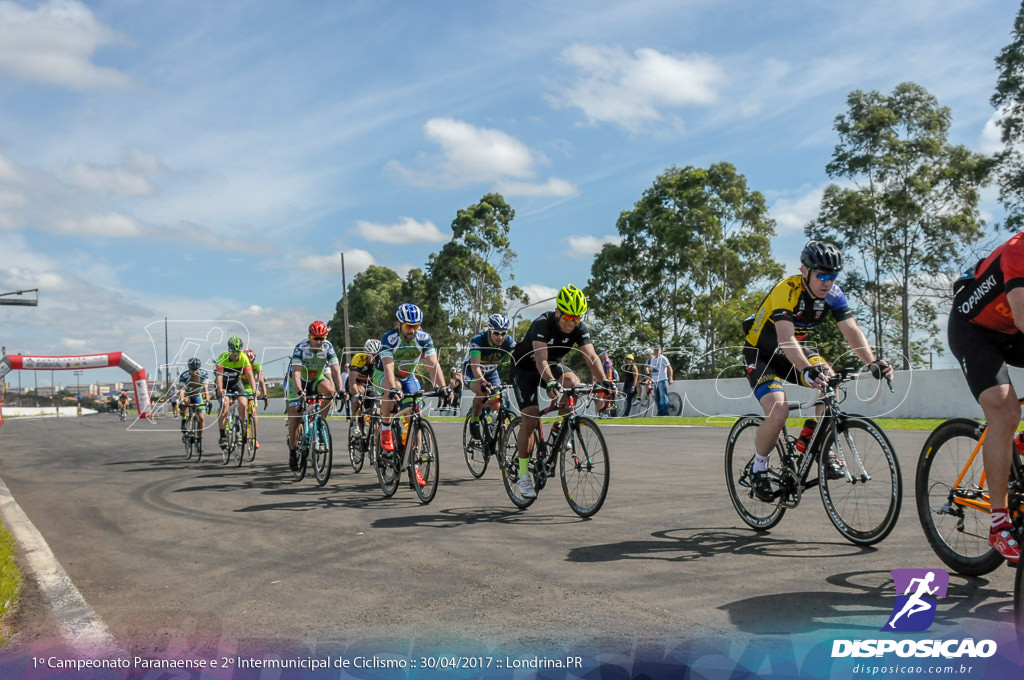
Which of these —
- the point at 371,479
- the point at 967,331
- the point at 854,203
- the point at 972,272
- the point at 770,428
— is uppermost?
the point at 854,203

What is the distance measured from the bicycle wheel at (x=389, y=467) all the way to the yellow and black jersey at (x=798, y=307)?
443 cm

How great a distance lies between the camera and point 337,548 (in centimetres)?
637

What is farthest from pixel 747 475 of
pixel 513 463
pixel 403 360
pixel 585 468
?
pixel 403 360

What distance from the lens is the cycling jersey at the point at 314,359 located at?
37.7 ft

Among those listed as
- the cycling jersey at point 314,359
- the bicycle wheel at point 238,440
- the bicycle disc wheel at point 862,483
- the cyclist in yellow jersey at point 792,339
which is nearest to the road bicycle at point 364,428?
the cycling jersey at point 314,359

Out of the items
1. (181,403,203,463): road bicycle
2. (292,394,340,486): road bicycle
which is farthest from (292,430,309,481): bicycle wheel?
(181,403,203,463): road bicycle

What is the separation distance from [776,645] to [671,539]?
8.21ft

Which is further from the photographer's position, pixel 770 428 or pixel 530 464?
pixel 530 464

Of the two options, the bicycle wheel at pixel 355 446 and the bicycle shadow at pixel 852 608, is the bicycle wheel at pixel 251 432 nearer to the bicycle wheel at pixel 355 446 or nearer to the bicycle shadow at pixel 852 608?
the bicycle wheel at pixel 355 446

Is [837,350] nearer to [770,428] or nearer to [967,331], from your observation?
[770,428]

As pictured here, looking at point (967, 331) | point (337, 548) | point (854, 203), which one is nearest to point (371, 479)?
point (337, 548)

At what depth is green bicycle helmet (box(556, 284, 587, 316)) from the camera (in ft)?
24.4

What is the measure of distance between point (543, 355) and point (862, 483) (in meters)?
2.98

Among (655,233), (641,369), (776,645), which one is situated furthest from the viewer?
(655,233)
